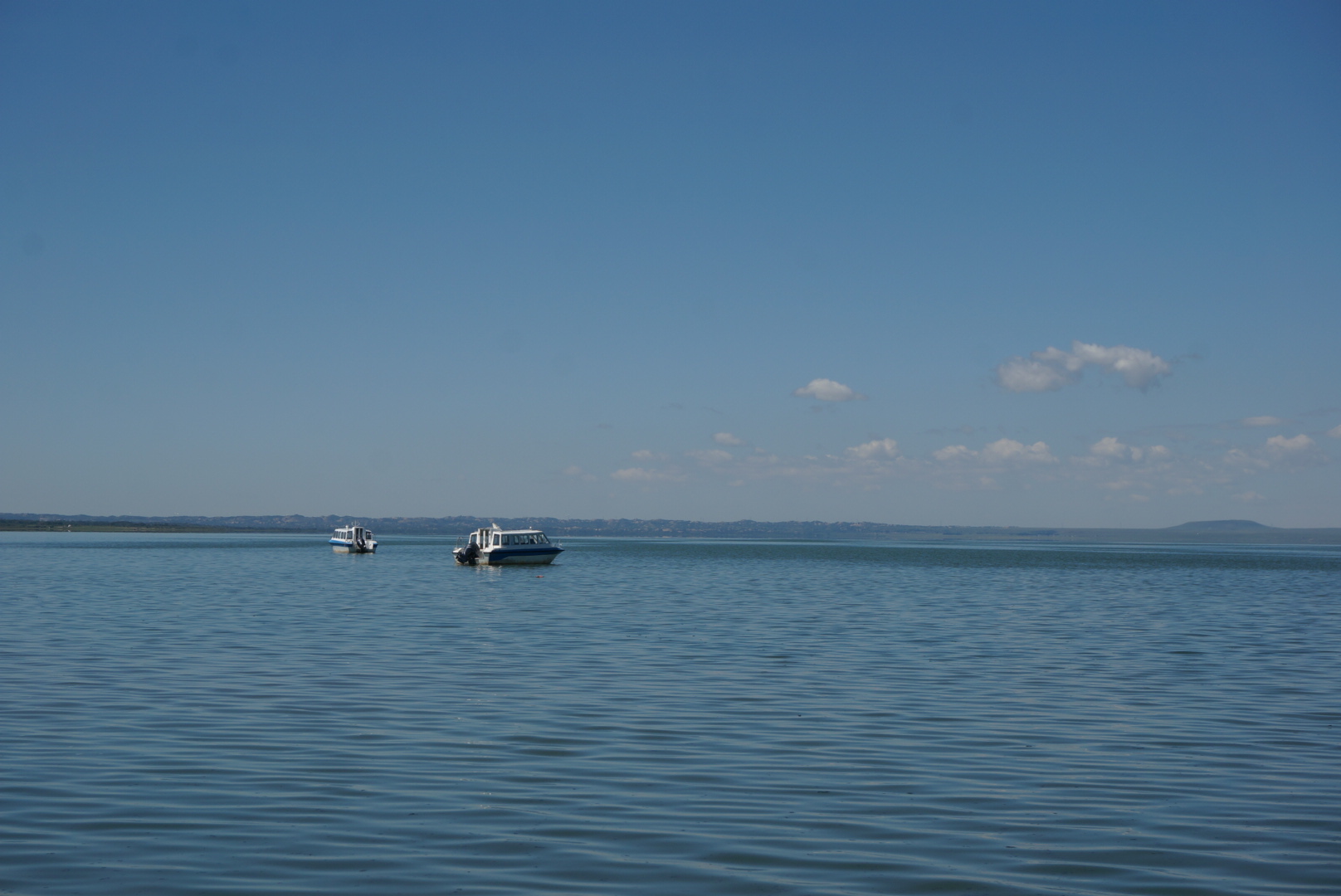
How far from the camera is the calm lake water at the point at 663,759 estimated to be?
1314cm

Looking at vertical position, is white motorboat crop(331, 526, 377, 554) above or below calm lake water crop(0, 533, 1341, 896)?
above

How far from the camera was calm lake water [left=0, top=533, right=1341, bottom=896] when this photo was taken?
43.1 feet

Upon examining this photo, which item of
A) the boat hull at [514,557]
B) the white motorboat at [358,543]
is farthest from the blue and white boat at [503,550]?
the white motorboat at [358,543]

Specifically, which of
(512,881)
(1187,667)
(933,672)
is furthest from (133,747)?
(1187,667)

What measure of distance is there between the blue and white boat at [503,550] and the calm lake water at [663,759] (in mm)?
64862

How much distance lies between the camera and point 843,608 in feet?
184

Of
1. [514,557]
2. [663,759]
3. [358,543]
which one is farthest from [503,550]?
[663,759]

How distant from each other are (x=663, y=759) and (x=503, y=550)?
92743 millimetres

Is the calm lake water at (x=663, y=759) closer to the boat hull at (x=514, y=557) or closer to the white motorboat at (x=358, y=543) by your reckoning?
the boat hull at (x=514, y=557)

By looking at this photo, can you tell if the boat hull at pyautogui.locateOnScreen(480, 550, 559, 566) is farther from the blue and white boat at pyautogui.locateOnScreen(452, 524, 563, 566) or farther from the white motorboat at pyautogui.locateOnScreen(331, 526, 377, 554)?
the white motorboat at pyautogui.locateOnScreen(331, 526, 377, 554)

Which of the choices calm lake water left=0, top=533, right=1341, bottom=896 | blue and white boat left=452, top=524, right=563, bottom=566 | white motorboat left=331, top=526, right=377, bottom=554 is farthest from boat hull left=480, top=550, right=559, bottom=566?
calm lake water left=0, top=533, right=1341, bottom=896

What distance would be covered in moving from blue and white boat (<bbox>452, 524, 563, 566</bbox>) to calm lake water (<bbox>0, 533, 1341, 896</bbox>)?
2554 inches

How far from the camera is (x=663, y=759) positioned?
63.4 feet

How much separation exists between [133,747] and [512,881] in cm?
1021
